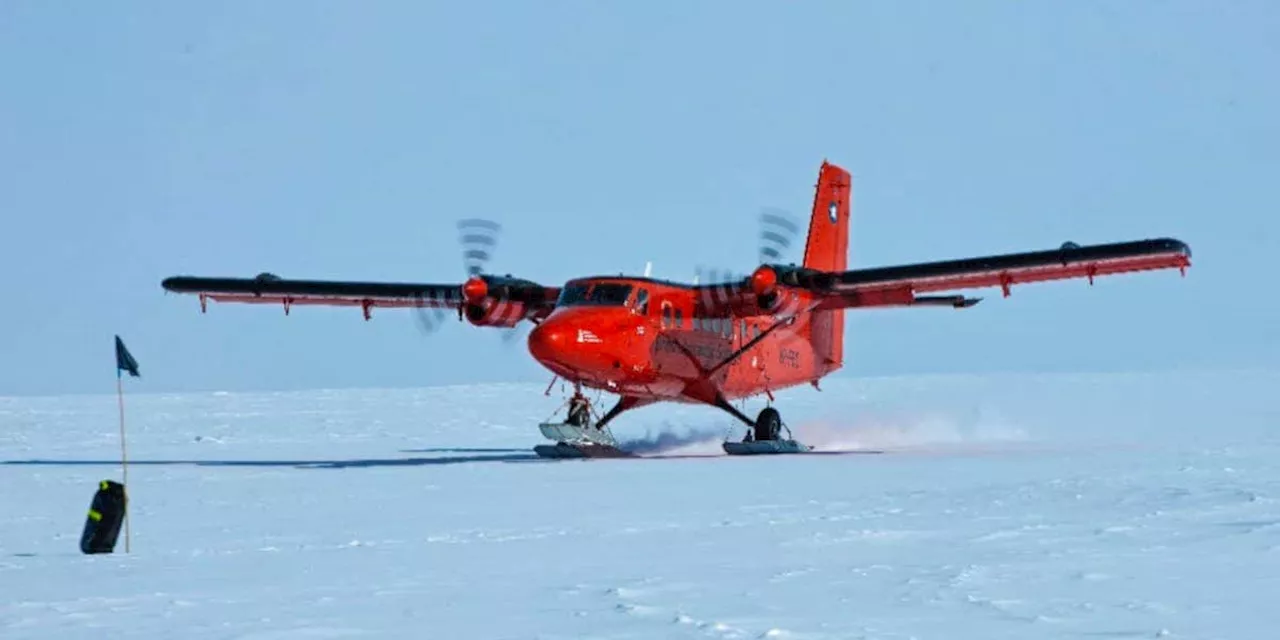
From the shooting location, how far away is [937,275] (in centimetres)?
2631

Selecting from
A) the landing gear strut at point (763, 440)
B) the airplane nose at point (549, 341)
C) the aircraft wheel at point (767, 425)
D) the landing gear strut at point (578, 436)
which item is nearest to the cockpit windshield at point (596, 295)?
the airplane nose at point (549, 341)

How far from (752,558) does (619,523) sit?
295 centimetres

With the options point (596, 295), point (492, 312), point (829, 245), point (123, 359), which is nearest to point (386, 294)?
point (492, 312)

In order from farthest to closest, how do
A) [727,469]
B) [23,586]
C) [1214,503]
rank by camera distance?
[727,469], [1214,503], [23,586]

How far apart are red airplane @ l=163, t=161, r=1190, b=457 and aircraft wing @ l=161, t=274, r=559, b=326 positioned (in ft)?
0.07

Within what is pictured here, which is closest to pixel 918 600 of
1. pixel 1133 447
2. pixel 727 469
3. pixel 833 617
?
pixel 833 617

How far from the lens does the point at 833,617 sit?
9.09 m

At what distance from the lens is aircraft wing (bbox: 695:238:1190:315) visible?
83.5 ft

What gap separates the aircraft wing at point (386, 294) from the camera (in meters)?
28.2

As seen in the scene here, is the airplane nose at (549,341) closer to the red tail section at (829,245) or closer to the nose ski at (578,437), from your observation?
the nose ski at (578,437)

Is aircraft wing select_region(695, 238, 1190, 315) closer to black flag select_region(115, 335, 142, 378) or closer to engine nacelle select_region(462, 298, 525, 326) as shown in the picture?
engine nacelle select_region(462, 298, 525, 326)

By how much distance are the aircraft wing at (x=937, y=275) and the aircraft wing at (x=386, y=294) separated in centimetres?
298

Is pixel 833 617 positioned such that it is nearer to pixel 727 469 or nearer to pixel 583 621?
pixel 583 621

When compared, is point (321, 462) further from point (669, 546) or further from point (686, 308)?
point (669, 546)
